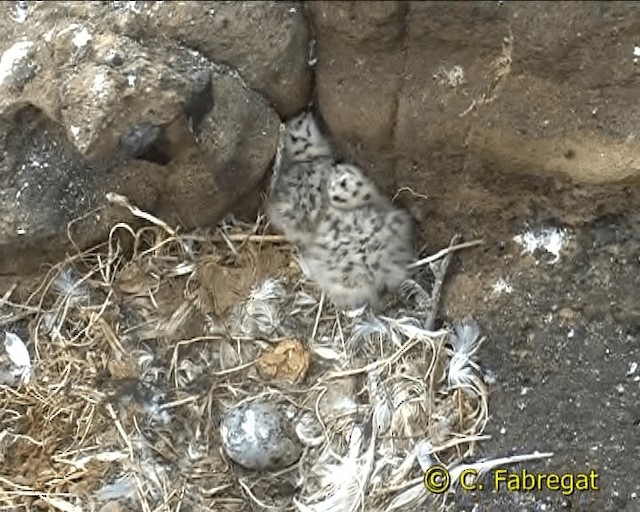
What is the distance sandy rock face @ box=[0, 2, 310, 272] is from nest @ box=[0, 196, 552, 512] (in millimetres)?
97

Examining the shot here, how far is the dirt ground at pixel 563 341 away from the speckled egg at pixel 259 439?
32 centimetres

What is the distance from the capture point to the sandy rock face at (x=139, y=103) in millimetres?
1950

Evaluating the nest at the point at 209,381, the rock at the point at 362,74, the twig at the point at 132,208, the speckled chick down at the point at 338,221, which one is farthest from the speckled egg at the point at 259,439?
the rock at the point at 362,74

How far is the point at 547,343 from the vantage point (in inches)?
78.7

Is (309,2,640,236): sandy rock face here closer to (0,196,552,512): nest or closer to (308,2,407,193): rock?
(308,2,407,193): rock

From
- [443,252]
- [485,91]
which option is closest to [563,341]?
[443,252]

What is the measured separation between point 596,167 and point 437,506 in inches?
26.6

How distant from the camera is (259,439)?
1.99m

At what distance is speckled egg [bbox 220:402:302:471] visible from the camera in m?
1.99

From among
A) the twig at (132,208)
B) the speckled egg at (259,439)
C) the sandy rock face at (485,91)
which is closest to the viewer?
the sandy rock face at (485,91)

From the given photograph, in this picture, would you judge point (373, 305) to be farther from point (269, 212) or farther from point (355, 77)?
point (355, 77)

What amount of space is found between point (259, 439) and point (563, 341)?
23.3 inches

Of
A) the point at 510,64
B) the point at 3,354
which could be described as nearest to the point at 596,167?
the point at 510,64

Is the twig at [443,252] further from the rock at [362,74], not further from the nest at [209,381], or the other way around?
the rock at [362,74]
